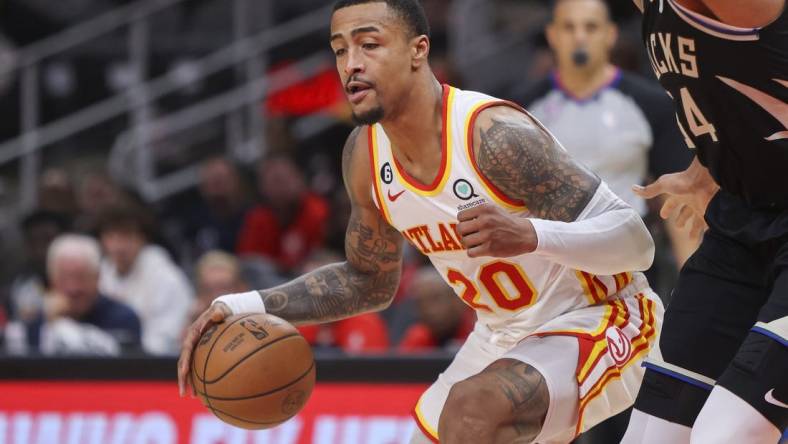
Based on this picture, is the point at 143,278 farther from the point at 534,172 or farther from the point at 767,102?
the point at 767,102

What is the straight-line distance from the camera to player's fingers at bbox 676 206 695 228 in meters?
4.10

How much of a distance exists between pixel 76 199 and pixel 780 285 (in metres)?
7.55

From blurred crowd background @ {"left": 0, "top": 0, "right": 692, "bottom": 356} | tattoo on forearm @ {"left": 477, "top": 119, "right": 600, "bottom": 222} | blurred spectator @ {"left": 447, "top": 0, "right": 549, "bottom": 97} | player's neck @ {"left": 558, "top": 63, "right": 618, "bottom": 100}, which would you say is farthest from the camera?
blurred spectator @ {"left": 447, "top": 0, "right": 549, "bottom": 97}

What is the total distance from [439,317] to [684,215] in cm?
305

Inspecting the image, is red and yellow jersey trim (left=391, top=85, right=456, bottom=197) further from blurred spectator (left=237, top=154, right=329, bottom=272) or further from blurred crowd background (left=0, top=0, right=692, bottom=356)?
blurred spectator (left=237, top=154, right=329, bottom=272)

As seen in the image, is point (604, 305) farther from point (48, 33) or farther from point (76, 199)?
point (48, 33)

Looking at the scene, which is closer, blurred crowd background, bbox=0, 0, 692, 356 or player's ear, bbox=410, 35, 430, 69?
player's ear, bbox=410, 35, 430, 69

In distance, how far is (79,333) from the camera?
7.27 meters

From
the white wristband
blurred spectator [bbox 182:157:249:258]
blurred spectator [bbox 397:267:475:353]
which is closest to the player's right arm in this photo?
the white wristband

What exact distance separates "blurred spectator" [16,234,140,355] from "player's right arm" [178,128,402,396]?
308 centimetres

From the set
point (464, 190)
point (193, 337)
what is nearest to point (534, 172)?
point (464, 190)

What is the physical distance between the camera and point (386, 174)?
13.5ft

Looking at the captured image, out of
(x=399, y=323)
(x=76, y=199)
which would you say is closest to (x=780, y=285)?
(x=399, y=323)

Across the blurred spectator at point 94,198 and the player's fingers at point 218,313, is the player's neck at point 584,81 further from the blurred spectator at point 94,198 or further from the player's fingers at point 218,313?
the blurred spectator at point 94,198
